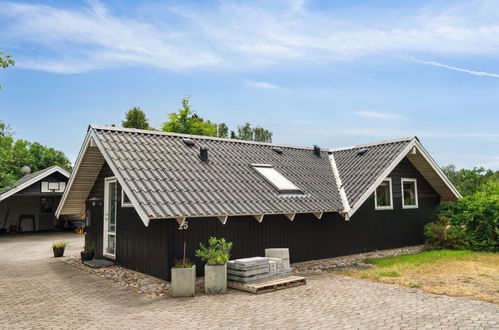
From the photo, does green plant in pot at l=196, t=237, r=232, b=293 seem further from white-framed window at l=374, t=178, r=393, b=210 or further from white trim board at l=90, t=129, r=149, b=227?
white-framed window at l=374, t=178, r=393, b=210

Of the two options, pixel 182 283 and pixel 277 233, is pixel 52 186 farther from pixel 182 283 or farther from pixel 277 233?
pixel 182 283

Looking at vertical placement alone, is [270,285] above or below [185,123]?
below

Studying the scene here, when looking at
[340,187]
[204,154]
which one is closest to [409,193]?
[340,187]

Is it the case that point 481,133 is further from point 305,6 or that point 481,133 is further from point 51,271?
point 51,271

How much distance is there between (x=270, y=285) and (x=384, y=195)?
8.19m

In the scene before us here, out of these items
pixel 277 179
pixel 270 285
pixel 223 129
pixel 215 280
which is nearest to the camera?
pixel 215 280

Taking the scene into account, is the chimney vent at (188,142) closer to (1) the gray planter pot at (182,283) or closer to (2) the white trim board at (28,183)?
(1) the gray planter pot at (182,283)

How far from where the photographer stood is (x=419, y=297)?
7.63m

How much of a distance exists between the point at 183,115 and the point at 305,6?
30.1 metres

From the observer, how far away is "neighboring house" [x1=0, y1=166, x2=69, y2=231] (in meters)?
24.4

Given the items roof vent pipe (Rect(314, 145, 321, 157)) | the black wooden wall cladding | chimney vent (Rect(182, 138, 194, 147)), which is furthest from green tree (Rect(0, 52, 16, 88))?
roof vent pipe (Rect(314, 145, 321, 157))

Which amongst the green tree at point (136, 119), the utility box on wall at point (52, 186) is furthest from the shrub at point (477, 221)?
the green tree at point (136, 119)

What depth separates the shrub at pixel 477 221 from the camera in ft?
46.5

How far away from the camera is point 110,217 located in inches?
484
